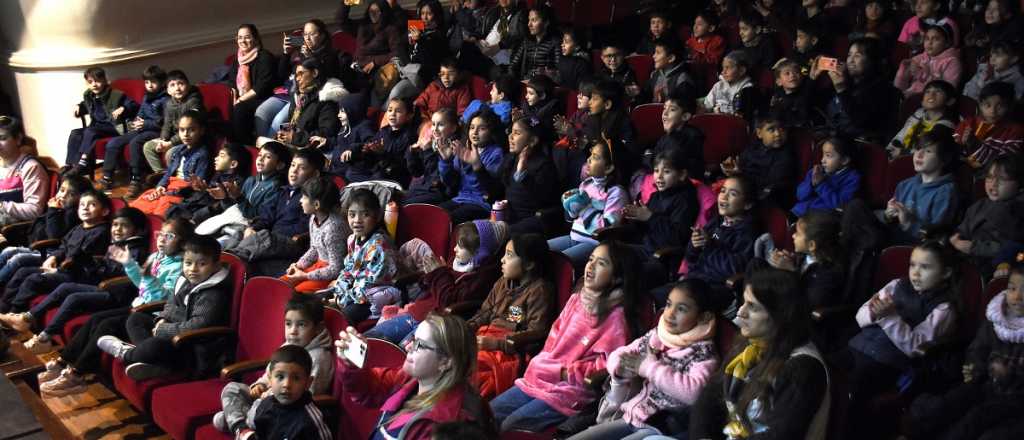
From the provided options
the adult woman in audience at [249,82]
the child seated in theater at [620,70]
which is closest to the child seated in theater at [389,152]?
Result: the child seated in theater at [620,70]

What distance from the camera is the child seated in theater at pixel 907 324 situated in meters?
3.43

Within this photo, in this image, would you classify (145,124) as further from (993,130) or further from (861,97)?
(993,130)

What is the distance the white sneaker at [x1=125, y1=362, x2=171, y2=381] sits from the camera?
160 inches

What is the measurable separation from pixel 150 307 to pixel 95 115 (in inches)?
123

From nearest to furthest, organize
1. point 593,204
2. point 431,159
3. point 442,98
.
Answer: point 593,204
point 431,159
point 442,98

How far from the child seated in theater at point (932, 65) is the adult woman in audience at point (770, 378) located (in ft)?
11.1

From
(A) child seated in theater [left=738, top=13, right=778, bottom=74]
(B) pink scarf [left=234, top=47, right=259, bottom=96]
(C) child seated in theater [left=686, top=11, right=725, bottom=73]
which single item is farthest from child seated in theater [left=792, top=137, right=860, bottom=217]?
(B) pink scarf [left=234, top=47, right=259, bottom=96]

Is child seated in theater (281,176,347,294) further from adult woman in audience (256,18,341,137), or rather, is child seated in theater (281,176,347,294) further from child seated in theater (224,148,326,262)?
adult woman in audience (256,18,341,137)

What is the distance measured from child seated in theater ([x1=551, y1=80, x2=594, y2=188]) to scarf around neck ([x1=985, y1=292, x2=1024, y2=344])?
7.53ft

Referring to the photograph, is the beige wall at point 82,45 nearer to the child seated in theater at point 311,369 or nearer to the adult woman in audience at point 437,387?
the child seated in theater at point 311,369

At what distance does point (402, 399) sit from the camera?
314 cm

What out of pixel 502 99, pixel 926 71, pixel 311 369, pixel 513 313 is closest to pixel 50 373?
pixel 311 369

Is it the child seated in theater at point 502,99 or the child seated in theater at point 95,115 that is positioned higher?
the child seated in theater at point 502,99

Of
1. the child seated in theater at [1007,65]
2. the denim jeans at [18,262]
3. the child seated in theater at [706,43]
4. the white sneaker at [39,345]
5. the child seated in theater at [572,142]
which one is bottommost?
the white sneaker at [39,345]
